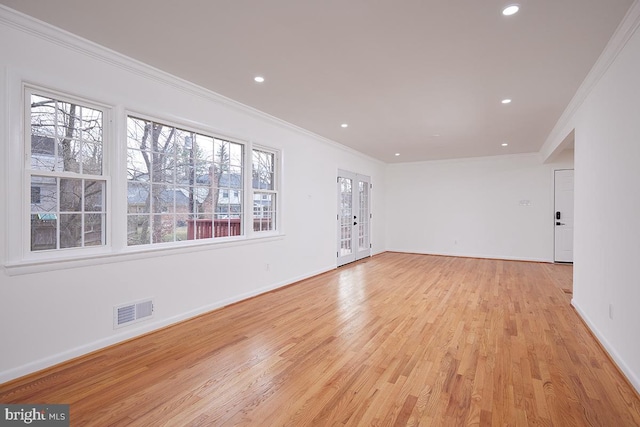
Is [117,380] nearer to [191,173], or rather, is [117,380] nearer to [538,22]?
[191,173]

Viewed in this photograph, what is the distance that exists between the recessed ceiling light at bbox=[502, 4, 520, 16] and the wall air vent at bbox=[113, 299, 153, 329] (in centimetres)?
400

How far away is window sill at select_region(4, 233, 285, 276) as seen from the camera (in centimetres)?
234

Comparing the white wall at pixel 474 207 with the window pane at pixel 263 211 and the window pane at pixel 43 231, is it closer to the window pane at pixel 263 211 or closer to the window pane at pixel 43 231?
the window pane at pixel 263 211

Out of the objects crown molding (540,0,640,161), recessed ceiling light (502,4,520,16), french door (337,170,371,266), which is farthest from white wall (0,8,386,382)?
crown molding (540,0,640,161)

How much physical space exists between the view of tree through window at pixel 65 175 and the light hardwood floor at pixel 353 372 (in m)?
1.08

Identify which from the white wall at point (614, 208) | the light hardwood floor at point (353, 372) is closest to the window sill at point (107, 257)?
the light hardwood floor at point (353, 372)

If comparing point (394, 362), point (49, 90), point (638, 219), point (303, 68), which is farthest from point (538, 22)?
point (49, 90)

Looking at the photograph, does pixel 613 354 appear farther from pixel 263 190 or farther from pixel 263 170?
pixel 263 170

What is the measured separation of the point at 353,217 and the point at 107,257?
5.46 metres

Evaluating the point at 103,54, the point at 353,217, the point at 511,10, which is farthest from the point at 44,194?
the point at 353,217

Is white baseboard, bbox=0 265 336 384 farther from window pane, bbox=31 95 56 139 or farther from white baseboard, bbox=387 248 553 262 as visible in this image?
white baseboard, bbox=387 248 553 262

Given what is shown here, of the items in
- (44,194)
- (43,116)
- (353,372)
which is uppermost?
(43,116)

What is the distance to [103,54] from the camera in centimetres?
277

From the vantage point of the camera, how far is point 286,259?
518 centimetres
